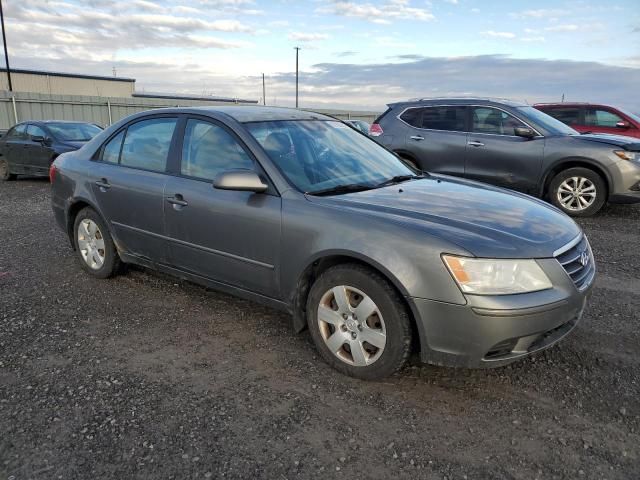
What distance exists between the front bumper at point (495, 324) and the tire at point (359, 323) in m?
0.14

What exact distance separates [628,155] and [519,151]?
145cm

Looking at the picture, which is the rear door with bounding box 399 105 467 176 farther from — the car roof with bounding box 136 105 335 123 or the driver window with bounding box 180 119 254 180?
the driver window with bounding box 180 119 254 180

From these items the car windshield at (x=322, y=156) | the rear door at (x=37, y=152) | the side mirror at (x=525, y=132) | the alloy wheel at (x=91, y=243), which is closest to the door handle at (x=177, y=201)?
the car windshield at (x=322, y=156)

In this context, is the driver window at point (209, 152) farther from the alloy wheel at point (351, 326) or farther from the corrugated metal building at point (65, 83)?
the corrugated metal building at point (65, 83)

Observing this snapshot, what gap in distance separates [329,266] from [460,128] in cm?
591

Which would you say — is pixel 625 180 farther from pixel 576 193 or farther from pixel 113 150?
pixel 113 150

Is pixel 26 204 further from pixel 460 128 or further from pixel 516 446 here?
pixel 516 446

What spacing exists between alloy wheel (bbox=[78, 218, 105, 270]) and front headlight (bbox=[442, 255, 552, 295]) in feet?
10.9

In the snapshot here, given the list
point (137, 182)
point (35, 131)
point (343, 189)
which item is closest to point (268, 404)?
point (343, 189)

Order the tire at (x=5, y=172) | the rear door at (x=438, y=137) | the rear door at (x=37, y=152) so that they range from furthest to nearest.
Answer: the tire at (x=5, y=172), the rear door at (x=37, y=152), the rear door at (x=438, y=137)

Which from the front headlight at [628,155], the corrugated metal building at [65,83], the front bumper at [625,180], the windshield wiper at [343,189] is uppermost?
the corrugated metal building at [65,83]

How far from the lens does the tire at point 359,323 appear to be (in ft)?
9.16

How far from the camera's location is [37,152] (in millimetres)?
10914

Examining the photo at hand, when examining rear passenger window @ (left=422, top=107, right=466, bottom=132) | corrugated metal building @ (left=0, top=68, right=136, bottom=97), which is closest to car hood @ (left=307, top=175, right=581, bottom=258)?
rear passenger window @ (left=422, top=107, right=466, bottom=132)
